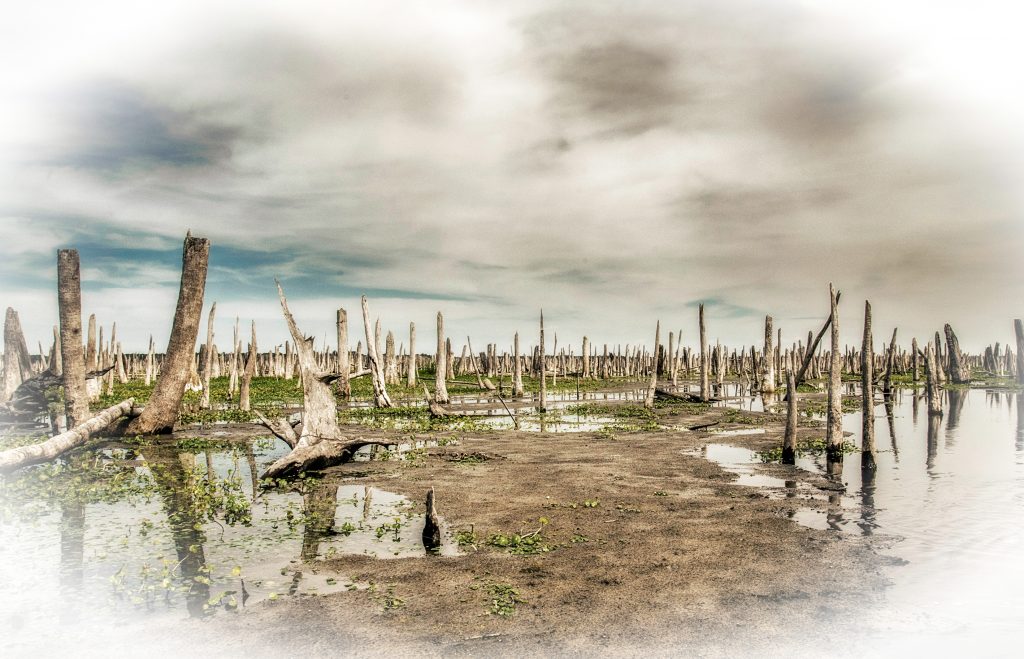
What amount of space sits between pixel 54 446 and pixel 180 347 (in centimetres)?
534

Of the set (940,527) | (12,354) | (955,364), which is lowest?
(940,527)

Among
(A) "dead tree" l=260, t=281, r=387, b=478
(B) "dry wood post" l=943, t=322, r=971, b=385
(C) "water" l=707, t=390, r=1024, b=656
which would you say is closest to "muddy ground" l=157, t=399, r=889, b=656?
(C) "water" l=707, t=390, r=1024, b=656

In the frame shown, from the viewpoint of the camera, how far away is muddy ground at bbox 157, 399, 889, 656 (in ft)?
18.2

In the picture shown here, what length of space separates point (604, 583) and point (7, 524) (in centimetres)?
833

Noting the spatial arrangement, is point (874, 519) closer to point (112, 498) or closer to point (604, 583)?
point (604, 583)

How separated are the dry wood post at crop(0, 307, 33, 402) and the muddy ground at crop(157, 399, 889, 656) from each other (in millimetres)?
17963

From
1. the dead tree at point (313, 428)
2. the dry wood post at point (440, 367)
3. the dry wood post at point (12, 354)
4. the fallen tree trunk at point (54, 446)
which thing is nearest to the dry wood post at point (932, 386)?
the dry wood post at point (440, 367)

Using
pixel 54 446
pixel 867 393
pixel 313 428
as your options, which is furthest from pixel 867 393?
pixel 54 446

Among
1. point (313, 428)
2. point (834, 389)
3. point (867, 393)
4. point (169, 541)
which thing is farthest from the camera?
point (867, 393)

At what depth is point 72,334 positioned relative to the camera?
1555cm

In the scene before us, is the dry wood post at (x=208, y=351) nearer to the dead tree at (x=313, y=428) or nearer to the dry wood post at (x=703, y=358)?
the dead tree at (x=313, y=428)

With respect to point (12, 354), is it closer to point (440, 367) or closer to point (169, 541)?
point (440, 367)

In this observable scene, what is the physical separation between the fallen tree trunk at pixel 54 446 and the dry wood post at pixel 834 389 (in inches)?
639

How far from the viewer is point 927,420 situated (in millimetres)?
25781
